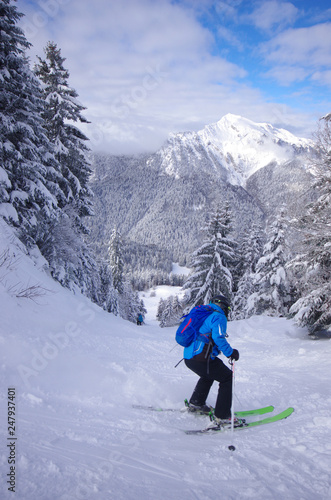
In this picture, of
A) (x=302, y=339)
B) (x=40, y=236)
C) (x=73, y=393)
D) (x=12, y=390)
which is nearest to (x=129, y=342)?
(x=73, y=393)

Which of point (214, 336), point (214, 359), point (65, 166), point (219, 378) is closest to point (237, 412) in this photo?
point (219, 378)

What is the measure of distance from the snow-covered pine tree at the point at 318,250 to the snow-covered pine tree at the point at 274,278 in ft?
34.4

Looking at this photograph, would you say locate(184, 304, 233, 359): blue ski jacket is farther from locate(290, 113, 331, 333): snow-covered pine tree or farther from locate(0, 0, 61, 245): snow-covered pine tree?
locate(0, 0, 61, 245): snow-covered pine tree

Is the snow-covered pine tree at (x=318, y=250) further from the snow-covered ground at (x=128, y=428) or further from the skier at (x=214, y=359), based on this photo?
the skier at (x=214, y=359)

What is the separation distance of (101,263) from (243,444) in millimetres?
30782

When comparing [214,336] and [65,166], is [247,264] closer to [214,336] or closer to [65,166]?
[65,166]

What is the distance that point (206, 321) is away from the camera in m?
3.91

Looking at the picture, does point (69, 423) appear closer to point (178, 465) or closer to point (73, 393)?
point (73, 393)

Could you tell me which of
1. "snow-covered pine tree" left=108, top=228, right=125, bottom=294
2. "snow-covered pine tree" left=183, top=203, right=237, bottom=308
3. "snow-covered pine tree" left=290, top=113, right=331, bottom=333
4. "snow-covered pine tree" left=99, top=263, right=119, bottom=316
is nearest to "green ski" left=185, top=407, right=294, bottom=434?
"snow-covered pine tree" left=290, top=113, right=331, bottom=333

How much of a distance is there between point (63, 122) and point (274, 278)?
17.5 m

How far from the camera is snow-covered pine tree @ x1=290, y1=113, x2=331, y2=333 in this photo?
8.47 m

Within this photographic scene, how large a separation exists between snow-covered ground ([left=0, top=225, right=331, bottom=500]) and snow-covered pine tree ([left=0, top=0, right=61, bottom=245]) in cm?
453

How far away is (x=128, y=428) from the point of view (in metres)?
3.58

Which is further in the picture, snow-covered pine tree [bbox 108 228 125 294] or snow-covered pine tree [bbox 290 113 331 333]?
snow-covered pine tree [bbox 108 228 125 294]
